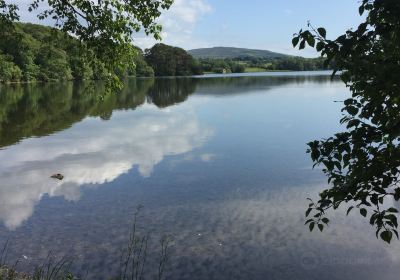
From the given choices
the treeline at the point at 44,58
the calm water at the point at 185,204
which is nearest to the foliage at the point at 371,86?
the treeline at the point at 44,58

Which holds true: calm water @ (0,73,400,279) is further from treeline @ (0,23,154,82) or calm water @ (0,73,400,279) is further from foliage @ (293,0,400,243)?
foliage @ (293,0,400,243)

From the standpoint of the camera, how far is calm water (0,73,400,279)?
40.2 feet

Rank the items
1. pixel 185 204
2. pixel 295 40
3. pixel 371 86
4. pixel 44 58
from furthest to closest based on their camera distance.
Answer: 1. pixel 44 58
2. pixel 185 204
3. pixel 295 40
4. pixel 371 86

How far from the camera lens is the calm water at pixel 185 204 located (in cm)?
1224

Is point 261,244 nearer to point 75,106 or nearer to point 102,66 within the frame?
point 102,66

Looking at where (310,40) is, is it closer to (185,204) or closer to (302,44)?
(302,44)

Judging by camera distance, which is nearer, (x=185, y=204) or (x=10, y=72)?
(x=185, y=204)

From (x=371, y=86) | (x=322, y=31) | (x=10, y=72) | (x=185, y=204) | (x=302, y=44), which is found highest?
(x=322, y=31)

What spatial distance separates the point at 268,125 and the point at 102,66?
3043cm

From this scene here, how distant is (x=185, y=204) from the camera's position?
56.9ft

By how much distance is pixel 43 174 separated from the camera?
23.1 meters

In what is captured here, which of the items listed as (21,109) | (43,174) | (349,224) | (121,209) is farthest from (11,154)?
(21,109)

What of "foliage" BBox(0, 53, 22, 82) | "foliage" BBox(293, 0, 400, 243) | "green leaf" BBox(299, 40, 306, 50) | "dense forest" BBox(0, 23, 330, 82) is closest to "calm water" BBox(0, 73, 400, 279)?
"dense forest" BBox(0, 23, 330, 82)

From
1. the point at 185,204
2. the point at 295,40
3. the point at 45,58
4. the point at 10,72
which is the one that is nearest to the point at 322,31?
the point at 295,40
